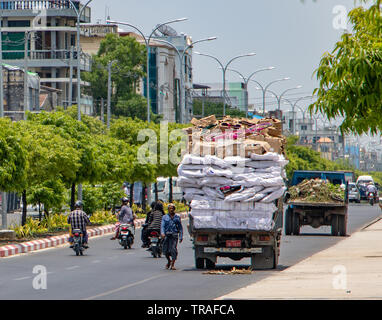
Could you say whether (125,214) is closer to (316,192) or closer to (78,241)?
(78,241)

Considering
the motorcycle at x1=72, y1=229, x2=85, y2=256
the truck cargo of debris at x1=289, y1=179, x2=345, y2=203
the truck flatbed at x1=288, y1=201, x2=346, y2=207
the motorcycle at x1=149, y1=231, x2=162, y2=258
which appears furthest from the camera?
the truck cargo of debris at x1=289, y1=179, x2=345, y2=203

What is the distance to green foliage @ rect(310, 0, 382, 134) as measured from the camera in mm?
16266

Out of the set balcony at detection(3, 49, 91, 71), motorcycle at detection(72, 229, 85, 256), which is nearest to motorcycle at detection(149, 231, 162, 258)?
motorcycle at detection(72, 229, 85, 256)

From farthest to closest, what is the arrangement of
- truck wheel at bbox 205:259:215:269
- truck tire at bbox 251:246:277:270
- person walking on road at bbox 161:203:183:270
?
truck wheel at bbox 205:259:215:269 → person walking on road at bbox 161:203:183:270 → truck tire at bbox 251:246:277:270

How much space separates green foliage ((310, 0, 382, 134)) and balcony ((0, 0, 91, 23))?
227 feet

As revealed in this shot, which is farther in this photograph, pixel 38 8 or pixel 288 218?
pixel 38 8

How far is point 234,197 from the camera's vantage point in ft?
72.0

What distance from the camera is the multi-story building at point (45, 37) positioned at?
284 feet

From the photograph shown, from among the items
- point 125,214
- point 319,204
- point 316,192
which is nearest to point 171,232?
point 125,214

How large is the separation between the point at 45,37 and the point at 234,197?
69453mm

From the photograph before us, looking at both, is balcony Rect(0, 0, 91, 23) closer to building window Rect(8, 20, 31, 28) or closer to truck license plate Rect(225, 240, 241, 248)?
building window Rect(8, 20, 31, 28)

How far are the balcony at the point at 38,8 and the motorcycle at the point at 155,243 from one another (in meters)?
61.5

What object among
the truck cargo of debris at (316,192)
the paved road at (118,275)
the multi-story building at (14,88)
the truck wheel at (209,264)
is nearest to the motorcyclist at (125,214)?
the paved road at (118,275)

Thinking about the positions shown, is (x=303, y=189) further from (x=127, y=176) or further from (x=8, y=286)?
(x=8, y=286)
